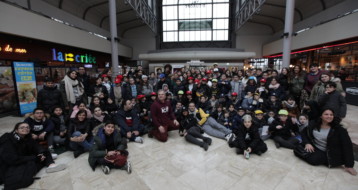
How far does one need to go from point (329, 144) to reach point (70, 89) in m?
6.08

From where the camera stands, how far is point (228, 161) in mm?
3104

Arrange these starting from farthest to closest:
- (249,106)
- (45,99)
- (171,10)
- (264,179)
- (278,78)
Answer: (171,10), (278,78), (249,106), (45,99), (264,179)

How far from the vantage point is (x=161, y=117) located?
4246mm

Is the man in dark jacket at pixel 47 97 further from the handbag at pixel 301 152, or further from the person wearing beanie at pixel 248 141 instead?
the handbag at pixel 301 152

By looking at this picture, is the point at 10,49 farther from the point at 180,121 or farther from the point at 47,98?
the point at 180,121

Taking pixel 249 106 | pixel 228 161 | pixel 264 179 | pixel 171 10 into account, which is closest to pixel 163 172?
pixel 228 161

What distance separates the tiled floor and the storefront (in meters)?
4.84

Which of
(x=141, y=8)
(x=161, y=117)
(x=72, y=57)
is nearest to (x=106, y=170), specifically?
Answer: (x=161, y=117)

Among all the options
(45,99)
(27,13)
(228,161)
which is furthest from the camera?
(27,13)

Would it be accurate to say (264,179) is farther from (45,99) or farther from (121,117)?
(45,99)

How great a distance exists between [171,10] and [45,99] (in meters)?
20.2

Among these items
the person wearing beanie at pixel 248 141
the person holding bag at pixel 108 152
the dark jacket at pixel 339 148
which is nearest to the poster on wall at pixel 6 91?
the person holding bag at pixel 108 152

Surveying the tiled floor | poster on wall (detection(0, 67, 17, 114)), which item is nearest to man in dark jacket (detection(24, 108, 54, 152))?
the tiled floor

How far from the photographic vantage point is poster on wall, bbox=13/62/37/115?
5.68 meters
